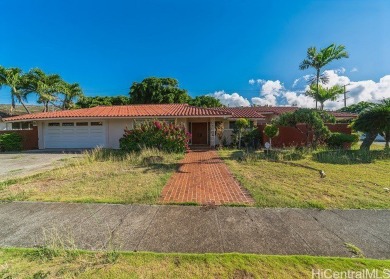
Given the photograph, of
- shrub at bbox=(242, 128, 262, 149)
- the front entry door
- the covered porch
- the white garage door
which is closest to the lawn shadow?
shrub at bbox=(242, 128, 262, 149)

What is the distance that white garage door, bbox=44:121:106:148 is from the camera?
56.4 ft

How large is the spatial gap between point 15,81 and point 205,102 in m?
26.6

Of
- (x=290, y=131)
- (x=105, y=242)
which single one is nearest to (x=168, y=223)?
(x=105, y=242)

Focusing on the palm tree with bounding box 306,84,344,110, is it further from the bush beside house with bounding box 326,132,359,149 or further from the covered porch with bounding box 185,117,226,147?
the covered porch with bounding box 185,117,226,147

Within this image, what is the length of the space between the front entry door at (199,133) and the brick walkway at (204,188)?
10004 millimetres

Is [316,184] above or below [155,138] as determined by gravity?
below

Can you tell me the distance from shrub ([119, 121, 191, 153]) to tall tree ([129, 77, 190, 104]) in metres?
19.5

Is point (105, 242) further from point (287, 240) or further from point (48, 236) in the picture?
point (287, 240)

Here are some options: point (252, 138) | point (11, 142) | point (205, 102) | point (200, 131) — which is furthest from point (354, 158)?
point (205, 102)

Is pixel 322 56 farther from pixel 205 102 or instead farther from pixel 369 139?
pixel 205 102

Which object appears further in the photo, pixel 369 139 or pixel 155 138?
pixel 369 139

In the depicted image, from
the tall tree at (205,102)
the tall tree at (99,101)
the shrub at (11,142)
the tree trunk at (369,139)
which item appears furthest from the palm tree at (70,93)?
the tree trunk at (369,139)

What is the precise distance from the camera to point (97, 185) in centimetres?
653

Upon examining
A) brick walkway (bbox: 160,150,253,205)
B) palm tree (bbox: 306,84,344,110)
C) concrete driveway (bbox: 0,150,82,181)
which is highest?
palm tree (bbox: 306,84,344,110)
